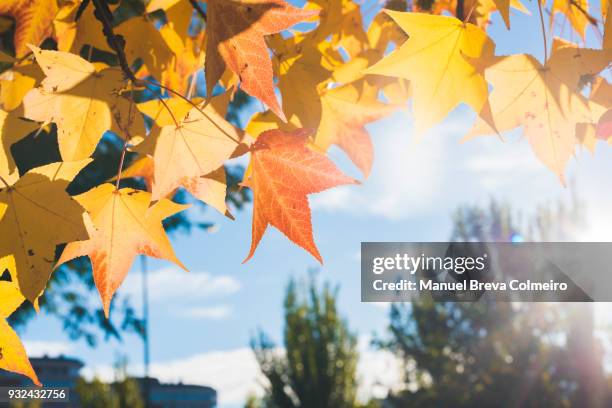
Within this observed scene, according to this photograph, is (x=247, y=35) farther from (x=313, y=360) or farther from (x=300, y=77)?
(x=313, y=360)

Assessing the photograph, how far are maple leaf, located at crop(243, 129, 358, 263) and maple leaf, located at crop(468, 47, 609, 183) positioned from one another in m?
0.21

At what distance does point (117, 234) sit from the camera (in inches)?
27.1

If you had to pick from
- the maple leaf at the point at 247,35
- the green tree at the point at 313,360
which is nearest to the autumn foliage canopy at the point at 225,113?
the maple leaf at the point at 247,35

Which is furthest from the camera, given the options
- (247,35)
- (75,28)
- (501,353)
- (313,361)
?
(501,353)

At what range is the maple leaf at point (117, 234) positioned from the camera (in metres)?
0.65

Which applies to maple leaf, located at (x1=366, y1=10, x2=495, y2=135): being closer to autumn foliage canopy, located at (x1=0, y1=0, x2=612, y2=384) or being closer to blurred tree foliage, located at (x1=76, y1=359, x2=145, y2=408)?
autumn foliage canopy, located at (x1=0, y1=0, x2=612, y2=384)

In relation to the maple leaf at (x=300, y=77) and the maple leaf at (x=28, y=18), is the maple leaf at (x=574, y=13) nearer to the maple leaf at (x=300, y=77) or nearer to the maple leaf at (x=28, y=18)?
the maple leaf at (x=300, y=77)

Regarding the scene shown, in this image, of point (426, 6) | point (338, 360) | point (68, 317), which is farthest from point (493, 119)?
point (338, 360)

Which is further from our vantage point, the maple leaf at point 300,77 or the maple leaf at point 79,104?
the maple leaf at point 300,77

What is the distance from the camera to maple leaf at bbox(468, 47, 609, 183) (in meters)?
0.65

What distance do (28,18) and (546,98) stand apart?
604mm

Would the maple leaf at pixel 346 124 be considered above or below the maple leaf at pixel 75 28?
below

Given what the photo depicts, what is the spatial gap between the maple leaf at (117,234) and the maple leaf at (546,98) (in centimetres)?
37

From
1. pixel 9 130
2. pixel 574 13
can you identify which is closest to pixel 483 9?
pixel 574 13
